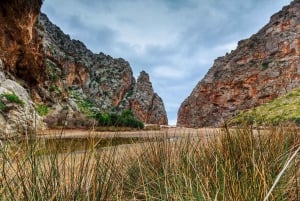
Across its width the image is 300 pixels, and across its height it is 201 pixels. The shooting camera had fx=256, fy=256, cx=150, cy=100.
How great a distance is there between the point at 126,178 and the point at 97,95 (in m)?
55.5

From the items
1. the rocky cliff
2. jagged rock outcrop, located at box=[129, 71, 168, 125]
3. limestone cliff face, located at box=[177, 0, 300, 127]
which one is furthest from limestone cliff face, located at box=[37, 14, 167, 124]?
limestone cliff face, located at box=[177, 0, 300, 127]

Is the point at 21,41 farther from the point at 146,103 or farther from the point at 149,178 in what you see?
the point at 146,103

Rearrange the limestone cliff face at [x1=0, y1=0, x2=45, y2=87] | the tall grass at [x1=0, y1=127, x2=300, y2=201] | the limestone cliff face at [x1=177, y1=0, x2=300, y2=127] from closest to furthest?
the tall grass at [x1=0, y1=127, x2=300, y2=201] < the limestone cliff face at [x1=0, y1=0, x2=45, y2=87] < the limestone cliff face at [x1=177, y1=0, x2=300, y2=127]

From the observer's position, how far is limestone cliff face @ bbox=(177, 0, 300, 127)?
151 ft

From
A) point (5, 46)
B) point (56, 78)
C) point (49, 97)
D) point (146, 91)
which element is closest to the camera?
point (5, 46)

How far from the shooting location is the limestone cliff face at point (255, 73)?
46.1 m

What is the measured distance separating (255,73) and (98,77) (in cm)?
3487

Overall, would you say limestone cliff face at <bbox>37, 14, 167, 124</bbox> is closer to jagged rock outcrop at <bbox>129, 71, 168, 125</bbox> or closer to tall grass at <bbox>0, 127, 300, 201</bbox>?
jagged rock outcrop at <bbox>129, 71, 168, 125</bbox>

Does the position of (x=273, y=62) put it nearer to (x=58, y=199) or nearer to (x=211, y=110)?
(x=211, y=110)

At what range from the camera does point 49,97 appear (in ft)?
77.1

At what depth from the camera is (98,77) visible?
6134cm

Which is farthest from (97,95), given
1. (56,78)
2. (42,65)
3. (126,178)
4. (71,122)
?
(126,178)

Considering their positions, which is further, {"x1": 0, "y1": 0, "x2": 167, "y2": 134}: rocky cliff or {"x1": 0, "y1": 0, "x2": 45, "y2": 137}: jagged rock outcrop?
{"x1": 0, "y1": 0, "x2": 45, "y2": 137}: jagged rock outcrop

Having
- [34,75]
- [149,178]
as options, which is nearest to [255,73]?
[34,75]
